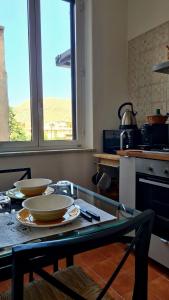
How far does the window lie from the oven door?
3.06 feet

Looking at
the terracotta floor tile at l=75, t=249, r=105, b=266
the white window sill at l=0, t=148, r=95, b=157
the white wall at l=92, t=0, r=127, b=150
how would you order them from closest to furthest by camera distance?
1. the terracotta floor tile at l=75, t=249, r=105, b=266
2. the white window sill at l=0, t=148, r=95, b=157
3. the white wall at l=92, t=0, r=127, b=150

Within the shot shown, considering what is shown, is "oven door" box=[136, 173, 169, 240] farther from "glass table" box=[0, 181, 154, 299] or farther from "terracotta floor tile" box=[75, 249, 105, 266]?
"glass table" box=[0, 181, 154, 299]

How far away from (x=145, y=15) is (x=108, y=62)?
1.93ft

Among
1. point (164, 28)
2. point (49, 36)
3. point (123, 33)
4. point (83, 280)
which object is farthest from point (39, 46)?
point (83, 280)

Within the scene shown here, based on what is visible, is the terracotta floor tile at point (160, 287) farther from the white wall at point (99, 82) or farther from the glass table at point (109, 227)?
the white wall at point (99, 82)

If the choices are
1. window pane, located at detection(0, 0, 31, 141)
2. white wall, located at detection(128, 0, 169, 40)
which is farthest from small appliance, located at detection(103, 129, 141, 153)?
white wall, located at detection(128, 0, 169, 40)

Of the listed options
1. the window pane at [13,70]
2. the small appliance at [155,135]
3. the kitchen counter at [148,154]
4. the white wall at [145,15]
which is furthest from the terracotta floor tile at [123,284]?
the white wall at [145,15]

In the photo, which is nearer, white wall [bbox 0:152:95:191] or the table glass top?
the table glass top

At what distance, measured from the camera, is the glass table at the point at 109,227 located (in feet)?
2.00

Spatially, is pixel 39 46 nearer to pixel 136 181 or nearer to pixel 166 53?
pixel 166 53

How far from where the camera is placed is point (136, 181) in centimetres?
184

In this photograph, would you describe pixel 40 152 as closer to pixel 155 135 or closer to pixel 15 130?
pixel 15 130

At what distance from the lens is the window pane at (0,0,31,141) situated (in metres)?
2.12

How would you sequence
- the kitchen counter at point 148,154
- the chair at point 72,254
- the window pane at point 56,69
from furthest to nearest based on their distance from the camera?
the window pane at point 56,69 → the kitchen counter at point 148,154 → the chair at point 72,254
